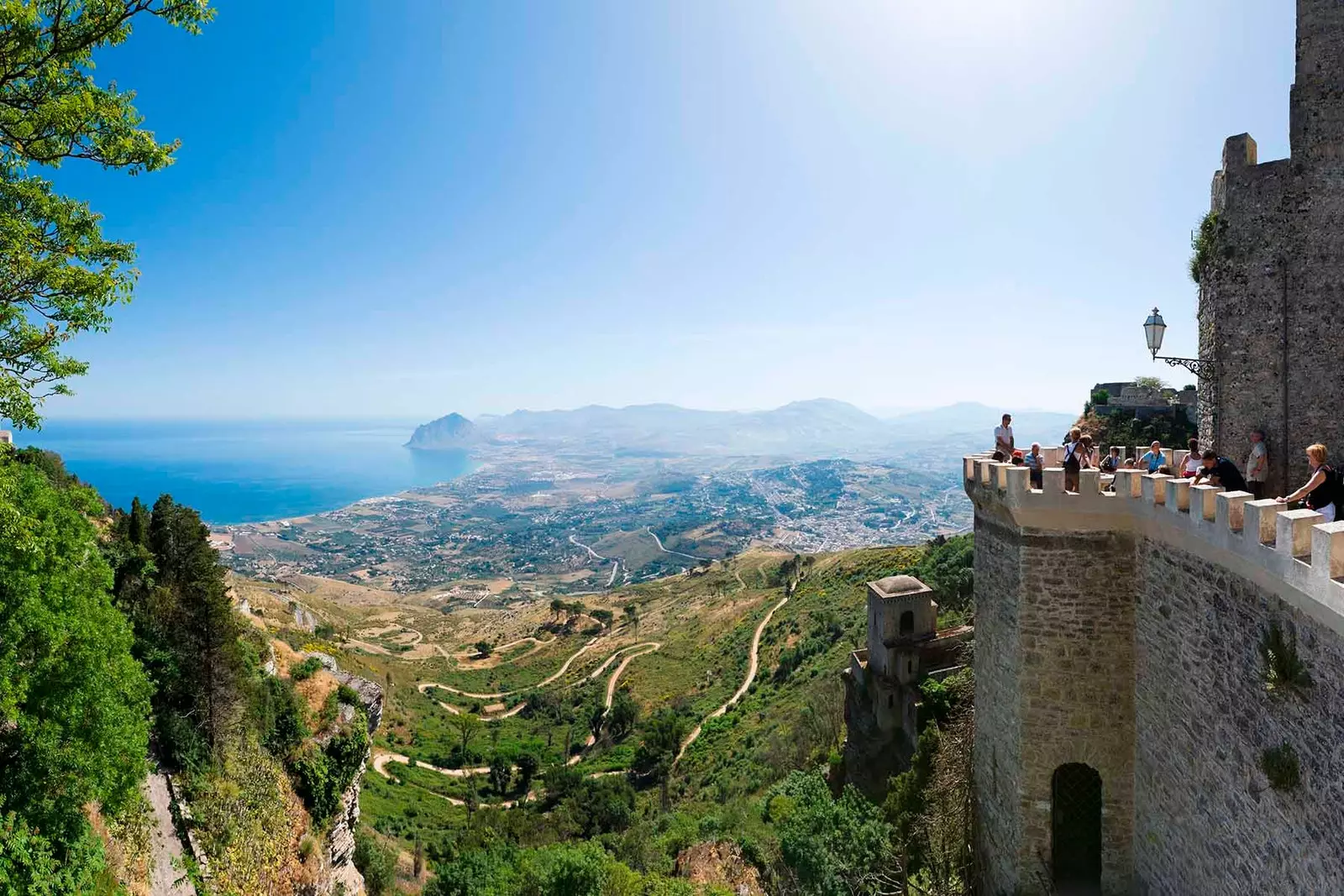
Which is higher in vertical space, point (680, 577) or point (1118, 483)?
point (1118, 483)

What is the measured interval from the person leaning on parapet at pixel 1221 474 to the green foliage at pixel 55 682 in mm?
15012

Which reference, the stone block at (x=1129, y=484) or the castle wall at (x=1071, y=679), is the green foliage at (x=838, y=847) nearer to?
the castle wall at (x=1071, y=679)

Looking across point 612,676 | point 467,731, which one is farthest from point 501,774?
point 612,676

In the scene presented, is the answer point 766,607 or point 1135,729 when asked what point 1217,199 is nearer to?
point 1135,729

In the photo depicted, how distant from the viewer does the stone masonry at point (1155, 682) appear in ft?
18.1

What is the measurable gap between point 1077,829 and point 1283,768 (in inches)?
198

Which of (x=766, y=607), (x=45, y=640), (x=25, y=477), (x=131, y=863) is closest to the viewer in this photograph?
(x=45, y=640)

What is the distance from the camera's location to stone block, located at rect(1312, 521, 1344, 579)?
4.95 metres

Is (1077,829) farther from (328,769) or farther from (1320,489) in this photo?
(328,769)

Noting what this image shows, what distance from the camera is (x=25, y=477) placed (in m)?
10.5

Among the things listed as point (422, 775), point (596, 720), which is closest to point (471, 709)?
point (596, 720)

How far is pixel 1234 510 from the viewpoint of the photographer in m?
6.41

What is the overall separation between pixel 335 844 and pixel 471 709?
123ft

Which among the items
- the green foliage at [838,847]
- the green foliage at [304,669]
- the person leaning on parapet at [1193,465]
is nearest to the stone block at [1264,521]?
the person leaning on parapet at [1193,465]
